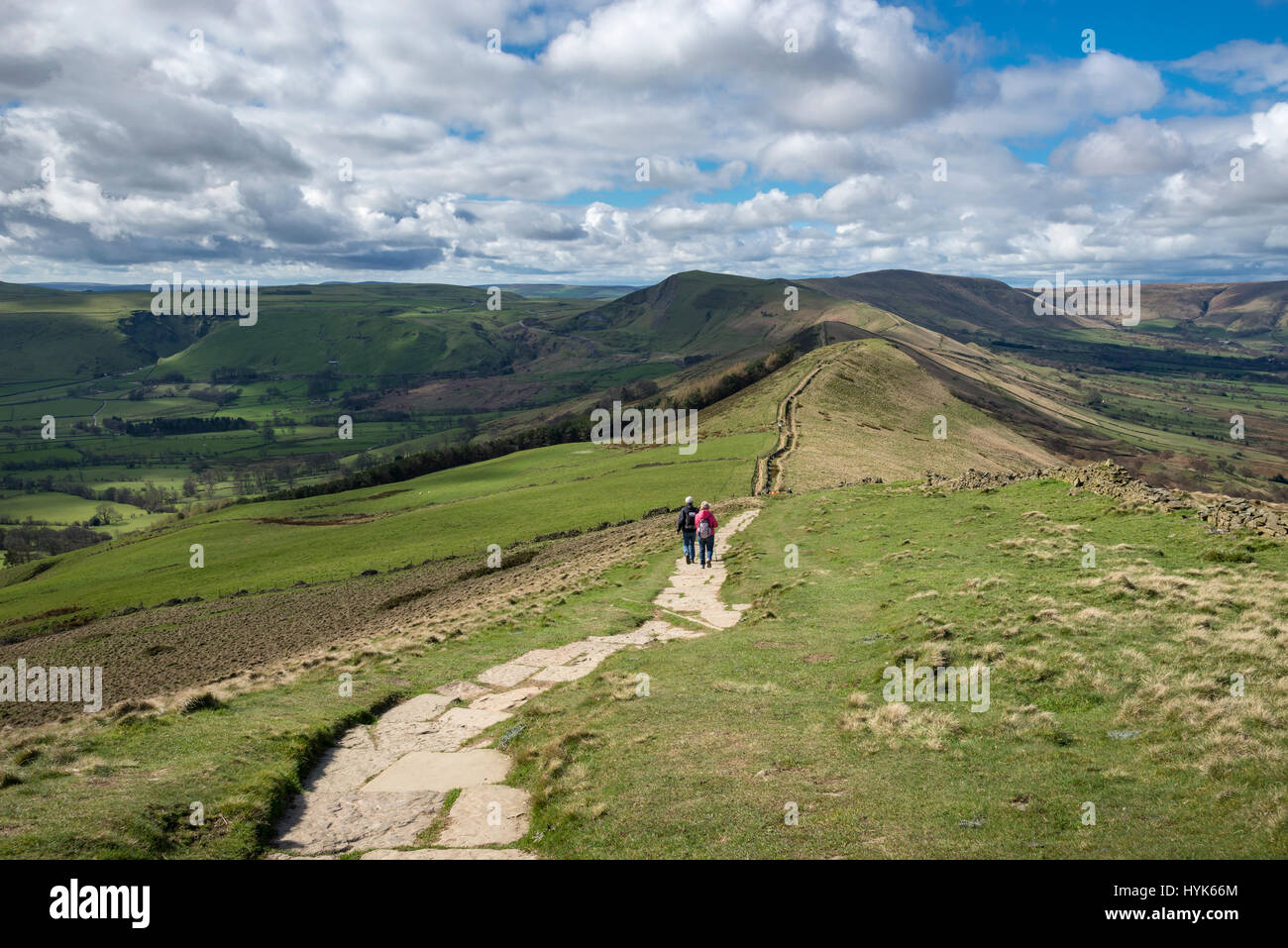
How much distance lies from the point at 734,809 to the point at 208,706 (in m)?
14.5

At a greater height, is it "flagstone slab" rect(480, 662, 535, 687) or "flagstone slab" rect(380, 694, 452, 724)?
"flagstone slab" rect(480, 662, 535, 687)

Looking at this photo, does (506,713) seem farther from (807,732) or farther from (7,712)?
(7,712)

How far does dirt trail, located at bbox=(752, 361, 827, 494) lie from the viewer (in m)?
55.4

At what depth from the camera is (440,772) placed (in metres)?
14.8

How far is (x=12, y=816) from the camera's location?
35.9ft

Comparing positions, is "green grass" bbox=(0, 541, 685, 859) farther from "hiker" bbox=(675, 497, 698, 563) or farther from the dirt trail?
the dirt trail

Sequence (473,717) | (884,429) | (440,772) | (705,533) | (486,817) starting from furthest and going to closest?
(884,429)
(705,533)
(473,717)
(440,772)
(486,817)

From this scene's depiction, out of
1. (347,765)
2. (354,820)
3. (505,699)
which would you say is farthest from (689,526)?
(354,820)

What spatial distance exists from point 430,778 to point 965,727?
10490 millimetres

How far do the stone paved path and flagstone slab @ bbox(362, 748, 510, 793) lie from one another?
0.02m

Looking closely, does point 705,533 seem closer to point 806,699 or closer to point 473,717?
point 473,717

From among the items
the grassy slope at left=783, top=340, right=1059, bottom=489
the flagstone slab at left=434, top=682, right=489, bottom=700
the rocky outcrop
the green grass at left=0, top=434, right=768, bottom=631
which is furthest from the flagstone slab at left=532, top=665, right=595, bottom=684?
the grassy slope at left=783, top=340, right=1059, bottom=489
